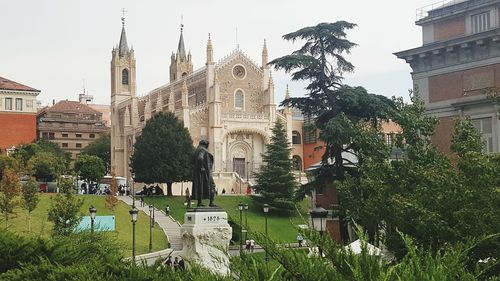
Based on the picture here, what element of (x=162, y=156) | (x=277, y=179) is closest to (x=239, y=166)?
(x=162, y=156)

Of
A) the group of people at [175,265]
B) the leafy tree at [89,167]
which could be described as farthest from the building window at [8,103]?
the group of people at [175,265]

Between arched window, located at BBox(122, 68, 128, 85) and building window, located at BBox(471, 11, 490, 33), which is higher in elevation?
arched window, located at BBox(122, 68, 128, 85)

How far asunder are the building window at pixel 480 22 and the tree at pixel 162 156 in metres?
35.7

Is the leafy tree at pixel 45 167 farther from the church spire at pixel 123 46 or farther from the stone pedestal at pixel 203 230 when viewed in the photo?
the stone pedestal at pixel 203 230

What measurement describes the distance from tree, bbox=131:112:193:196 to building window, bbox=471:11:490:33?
3572 centimetres

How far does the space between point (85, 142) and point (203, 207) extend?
3691 inches

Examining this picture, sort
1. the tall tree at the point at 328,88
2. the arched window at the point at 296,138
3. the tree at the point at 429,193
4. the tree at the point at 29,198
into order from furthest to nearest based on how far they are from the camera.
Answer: the arched window at the point at 296,138, the tree at the point at 29,198, the tall tree at the point at 328,88, the tree at the point at 429,193

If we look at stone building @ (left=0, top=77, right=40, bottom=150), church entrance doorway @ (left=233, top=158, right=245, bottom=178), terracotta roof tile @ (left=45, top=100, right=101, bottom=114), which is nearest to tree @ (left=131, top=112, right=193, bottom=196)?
church entrance doorway @ (left=233, top=158, right=245, bottom=178)

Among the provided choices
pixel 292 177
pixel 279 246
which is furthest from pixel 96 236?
pixel 292 177

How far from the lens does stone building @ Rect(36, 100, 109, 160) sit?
4306 inches

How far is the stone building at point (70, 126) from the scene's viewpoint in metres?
109

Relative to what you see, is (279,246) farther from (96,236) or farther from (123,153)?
(123,153)

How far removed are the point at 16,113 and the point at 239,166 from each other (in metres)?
27.1

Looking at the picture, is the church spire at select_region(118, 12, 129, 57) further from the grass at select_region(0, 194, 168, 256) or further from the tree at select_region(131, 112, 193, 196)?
the grass at select_region(0, 194, 168, 256)
